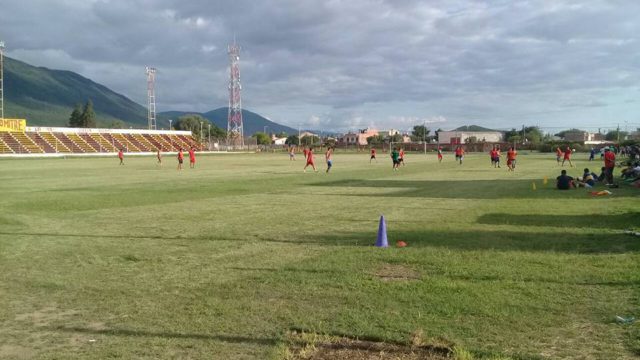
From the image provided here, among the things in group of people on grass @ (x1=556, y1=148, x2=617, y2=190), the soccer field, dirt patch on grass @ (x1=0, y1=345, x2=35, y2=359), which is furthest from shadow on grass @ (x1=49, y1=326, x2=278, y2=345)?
group of people on grass @ (x1=556, y1=148, x2=617, y2=190)

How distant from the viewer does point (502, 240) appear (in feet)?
35.0

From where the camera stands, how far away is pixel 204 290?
286 inches

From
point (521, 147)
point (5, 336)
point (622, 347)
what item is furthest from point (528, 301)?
point (521, 147)

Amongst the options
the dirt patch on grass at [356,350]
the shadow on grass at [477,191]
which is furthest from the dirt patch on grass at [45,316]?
the shadow on grass at [477,191]

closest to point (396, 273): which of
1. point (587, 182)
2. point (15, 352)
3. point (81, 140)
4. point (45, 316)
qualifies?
point (45, 316)

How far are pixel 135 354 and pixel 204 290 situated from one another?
220 centimetres

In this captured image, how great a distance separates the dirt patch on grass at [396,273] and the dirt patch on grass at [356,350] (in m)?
2.44

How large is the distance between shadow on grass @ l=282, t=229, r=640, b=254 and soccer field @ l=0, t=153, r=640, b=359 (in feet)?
0.17

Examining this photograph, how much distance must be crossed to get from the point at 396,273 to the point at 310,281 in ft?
4.37

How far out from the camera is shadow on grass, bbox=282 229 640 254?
9828mm

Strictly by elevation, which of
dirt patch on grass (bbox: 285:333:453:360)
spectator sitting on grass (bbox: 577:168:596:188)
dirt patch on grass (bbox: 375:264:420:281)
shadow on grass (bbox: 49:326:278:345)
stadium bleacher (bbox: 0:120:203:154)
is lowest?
shadow on grass (bbox: 49:326:278:345)

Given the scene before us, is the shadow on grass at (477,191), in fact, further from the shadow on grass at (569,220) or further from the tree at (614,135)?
the tree at (614,135)

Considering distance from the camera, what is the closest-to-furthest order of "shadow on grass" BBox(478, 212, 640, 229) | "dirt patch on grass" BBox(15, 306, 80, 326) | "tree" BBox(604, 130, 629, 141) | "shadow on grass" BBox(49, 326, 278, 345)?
"shadow on grass" BBox(49, 326, 278, 345) → "dirt patch on grass" BBox(15, 306, 80, 326) → "shadow on grass" BBox(478, 212, 640, 229) → "tree" BBox(604, 130, 629, 141)

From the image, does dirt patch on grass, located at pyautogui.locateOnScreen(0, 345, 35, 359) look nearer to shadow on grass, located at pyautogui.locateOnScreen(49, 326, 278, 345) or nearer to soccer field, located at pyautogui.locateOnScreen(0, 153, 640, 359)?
A: soccer field, located at pyautogui.locateOnScreen(0, 153, 640, 359)
